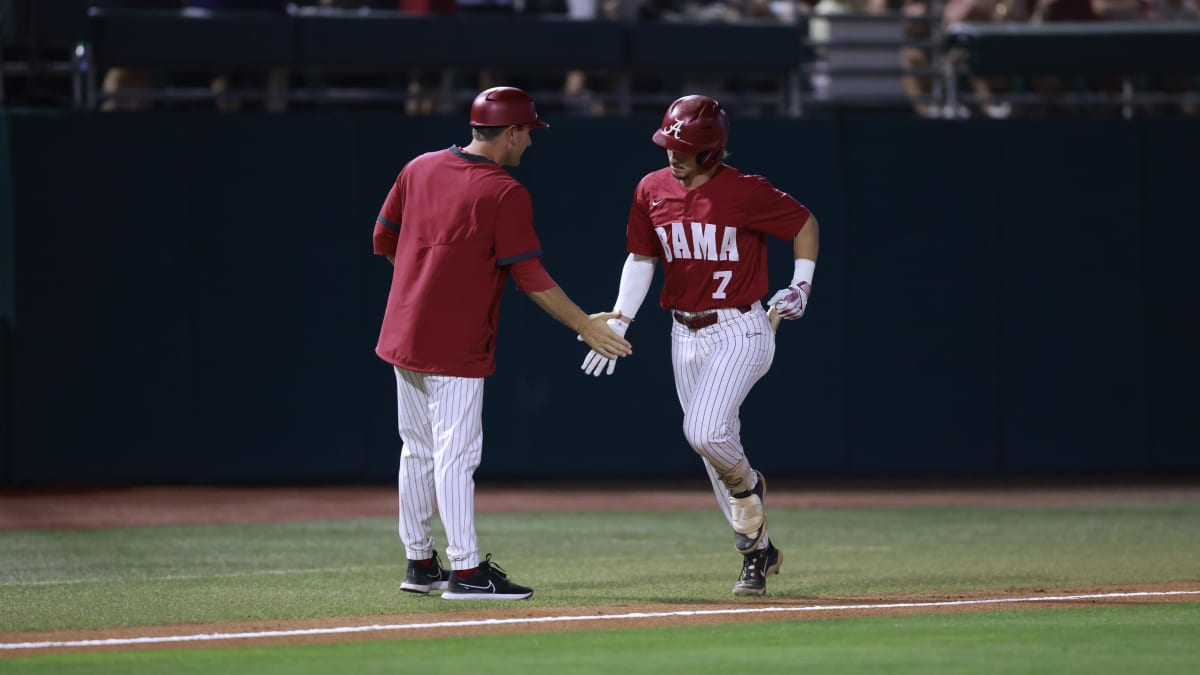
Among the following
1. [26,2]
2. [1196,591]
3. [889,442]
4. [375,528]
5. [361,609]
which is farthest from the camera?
[889,442]

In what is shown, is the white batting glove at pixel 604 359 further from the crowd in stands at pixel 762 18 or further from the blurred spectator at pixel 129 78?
the blurred spectator at pixel 129 78

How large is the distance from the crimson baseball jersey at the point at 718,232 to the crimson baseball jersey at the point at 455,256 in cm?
83

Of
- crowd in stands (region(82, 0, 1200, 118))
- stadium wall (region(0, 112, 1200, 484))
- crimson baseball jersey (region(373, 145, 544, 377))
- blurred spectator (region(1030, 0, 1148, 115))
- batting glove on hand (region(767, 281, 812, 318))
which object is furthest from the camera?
blurred spectator (region(1030, 0, 1148, 115))

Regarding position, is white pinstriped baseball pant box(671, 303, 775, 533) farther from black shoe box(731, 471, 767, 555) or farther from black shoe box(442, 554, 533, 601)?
black shoe box(442, 554, 533, 601)

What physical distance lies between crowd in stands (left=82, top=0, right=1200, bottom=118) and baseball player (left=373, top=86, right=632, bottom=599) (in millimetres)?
7408

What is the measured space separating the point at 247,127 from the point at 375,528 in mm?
4301

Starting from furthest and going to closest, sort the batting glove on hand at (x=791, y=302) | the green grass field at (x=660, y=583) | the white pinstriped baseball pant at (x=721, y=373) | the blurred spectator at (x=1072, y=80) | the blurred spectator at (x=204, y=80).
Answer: the blurred spectator at (x=1072, y=80) → the blurred spectator at (x=204, y=80) → the batting glove on hand at (x=791, y=302) → the white pinstriped baseball pant at (x=721, y=373) → the green grass field at (x=660, y=583)

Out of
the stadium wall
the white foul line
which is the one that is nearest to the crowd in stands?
the stadium wall

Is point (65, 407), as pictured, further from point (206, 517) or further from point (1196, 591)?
point (1196, 591)

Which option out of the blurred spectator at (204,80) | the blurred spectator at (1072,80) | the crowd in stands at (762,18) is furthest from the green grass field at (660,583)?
the blurred spectator at (1072,80)

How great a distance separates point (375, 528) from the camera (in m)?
12.0

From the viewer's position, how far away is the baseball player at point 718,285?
7.80 m

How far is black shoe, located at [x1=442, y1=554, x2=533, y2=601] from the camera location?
294 inches

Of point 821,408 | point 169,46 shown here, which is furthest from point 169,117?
point 821,408
